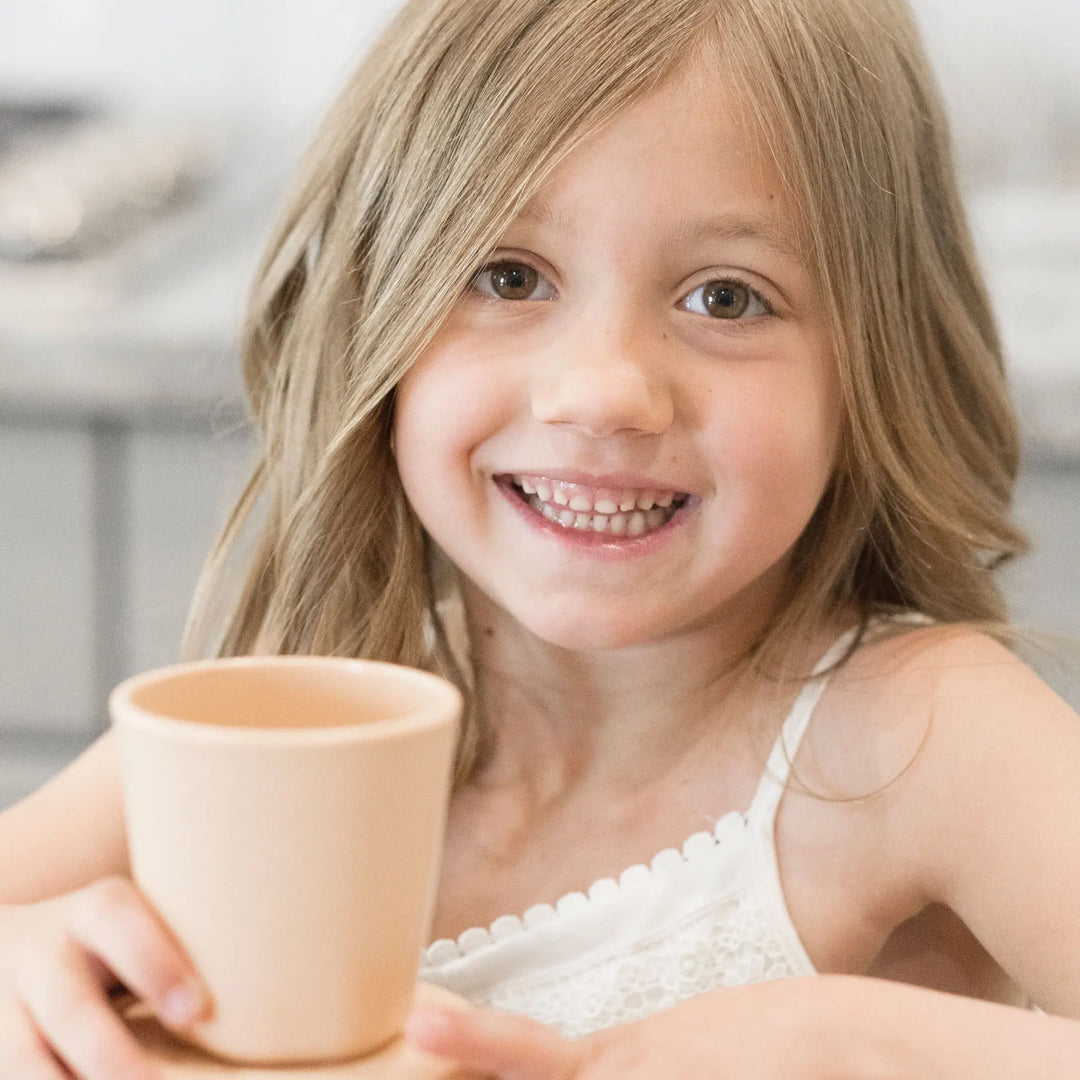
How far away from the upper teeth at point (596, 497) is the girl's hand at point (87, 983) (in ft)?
1.19

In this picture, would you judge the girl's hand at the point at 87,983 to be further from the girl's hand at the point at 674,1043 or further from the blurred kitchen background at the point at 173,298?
the blurred kitchen background at the point at 173,298

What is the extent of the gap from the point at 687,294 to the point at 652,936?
0.37 metres

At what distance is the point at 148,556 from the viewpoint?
1.49 m

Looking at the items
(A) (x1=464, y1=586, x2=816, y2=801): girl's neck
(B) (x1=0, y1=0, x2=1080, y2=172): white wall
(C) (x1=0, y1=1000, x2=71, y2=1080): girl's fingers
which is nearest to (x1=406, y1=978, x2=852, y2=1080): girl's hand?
(C) (x1=0, y1=1000, x2=71, y2=1080): girl's fingers

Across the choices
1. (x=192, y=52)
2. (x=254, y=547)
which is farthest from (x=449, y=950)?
(x=192, y=52)

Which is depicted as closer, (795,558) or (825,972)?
(825,972)

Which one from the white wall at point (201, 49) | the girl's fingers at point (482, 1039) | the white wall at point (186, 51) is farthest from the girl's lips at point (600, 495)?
the white wall at point (186, 51)

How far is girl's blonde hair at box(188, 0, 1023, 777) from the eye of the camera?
0.80 m

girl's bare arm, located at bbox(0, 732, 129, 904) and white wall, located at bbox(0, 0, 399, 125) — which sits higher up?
white wall, located at bbox(0, 0, 399, 125)

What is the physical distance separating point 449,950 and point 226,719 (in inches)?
17.7

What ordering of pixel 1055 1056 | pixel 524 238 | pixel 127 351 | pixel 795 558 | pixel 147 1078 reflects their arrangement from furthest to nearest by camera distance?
pixel 127 351, pixel 795 558, pixel 524 238, pixel 1055 1056, pixel 147 1078

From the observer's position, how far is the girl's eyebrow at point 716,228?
2.54 feet

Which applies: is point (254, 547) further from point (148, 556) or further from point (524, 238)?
point (148, 556)

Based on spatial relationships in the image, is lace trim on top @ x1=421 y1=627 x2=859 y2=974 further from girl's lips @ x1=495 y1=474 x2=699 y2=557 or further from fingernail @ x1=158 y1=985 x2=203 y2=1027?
fingernail @ x1=158 y1=985 x2=203 y2=1027
